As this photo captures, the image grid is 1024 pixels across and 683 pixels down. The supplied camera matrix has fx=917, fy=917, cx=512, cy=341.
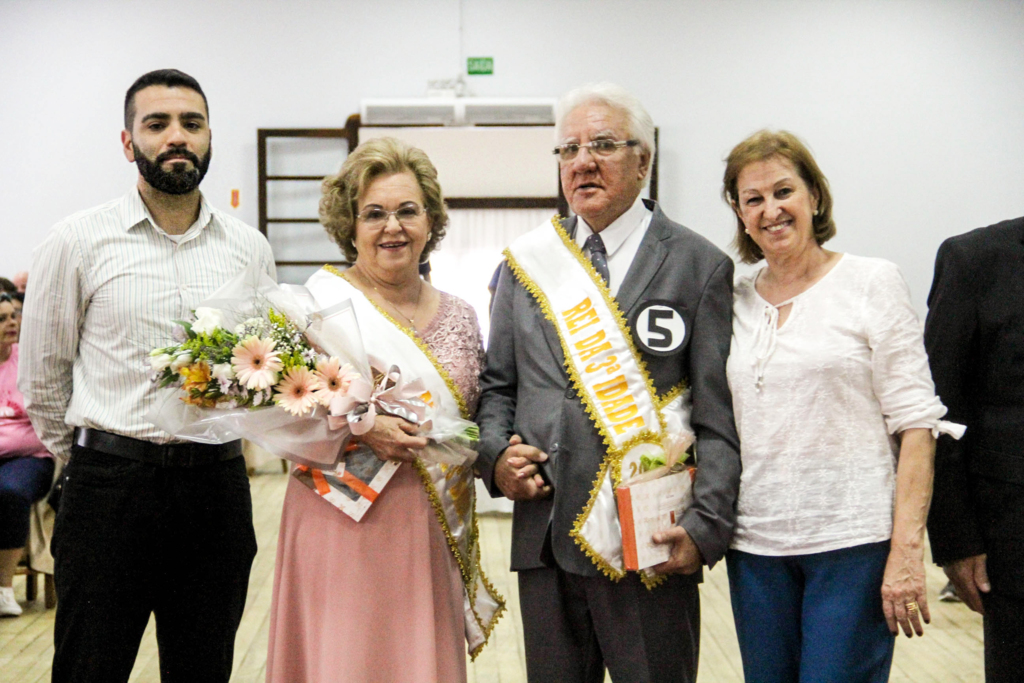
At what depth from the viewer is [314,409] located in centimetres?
158

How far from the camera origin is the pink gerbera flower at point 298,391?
1550 mm

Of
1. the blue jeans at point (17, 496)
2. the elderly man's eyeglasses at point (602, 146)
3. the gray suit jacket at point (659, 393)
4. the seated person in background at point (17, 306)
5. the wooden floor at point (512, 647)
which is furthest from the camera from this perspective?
the seated person in background at point (17, 306)

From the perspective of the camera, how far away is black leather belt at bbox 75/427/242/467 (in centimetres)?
185

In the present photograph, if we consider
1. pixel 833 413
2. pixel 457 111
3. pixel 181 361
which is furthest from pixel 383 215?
pixel 457 111

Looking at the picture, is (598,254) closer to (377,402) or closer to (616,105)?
(616,105)

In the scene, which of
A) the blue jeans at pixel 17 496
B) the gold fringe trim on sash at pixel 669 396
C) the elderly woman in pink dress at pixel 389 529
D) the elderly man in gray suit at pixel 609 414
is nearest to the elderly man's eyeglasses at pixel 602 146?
the elderly man in gray suit at pixel 609 414

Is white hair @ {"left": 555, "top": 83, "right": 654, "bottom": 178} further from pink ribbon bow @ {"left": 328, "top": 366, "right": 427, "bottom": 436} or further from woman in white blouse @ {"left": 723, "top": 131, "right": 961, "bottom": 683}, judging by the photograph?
pink ribbon bow @ {"left": 328, "top": 366, "right": 427, "bottom": 436}

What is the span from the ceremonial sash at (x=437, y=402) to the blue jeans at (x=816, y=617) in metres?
0.55

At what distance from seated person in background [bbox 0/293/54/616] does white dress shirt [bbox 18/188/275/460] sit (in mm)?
1766

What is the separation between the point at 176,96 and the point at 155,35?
213 inches

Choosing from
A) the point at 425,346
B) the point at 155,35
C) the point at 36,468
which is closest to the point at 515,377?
the point at 425,346

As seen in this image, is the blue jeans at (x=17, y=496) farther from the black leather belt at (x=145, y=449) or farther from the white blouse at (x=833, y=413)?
the white blouse at (x=833, y=413)

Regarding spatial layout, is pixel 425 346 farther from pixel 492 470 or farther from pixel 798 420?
pixel 798 420

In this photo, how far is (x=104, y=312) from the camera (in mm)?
1881
